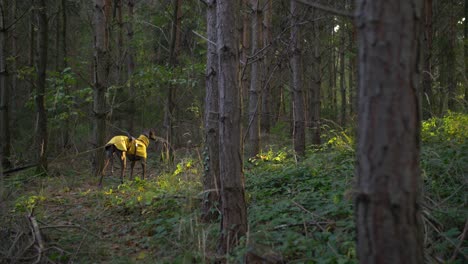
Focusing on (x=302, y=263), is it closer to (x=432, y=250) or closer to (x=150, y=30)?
(x=432, y=250)

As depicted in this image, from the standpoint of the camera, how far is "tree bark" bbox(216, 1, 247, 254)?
161 inches

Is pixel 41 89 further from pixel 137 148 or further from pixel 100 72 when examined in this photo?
pixel 137 148

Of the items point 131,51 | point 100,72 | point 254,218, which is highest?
point 131,51

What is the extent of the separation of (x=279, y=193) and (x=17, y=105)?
20147 mm

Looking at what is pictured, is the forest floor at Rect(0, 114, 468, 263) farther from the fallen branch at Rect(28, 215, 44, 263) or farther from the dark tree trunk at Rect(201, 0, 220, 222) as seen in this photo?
the dark tree trunk at Rect(201, 0, 220, 222)

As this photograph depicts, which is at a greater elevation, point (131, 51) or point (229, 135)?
point (131, 51)

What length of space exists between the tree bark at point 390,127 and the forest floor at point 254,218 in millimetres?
1028

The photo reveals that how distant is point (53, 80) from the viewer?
9.91 metres

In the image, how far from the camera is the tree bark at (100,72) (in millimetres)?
9648

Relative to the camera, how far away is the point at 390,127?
1.93 meters

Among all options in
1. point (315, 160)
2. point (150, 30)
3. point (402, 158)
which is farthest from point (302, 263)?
point (150, 30)

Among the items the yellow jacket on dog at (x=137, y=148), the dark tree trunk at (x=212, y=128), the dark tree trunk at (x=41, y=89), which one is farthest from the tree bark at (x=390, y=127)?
the dark tree trunk at (x=41, y=89)

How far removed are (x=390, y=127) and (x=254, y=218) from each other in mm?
3196

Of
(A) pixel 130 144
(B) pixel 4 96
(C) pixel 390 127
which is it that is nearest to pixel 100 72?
(A) pixel 130 144
